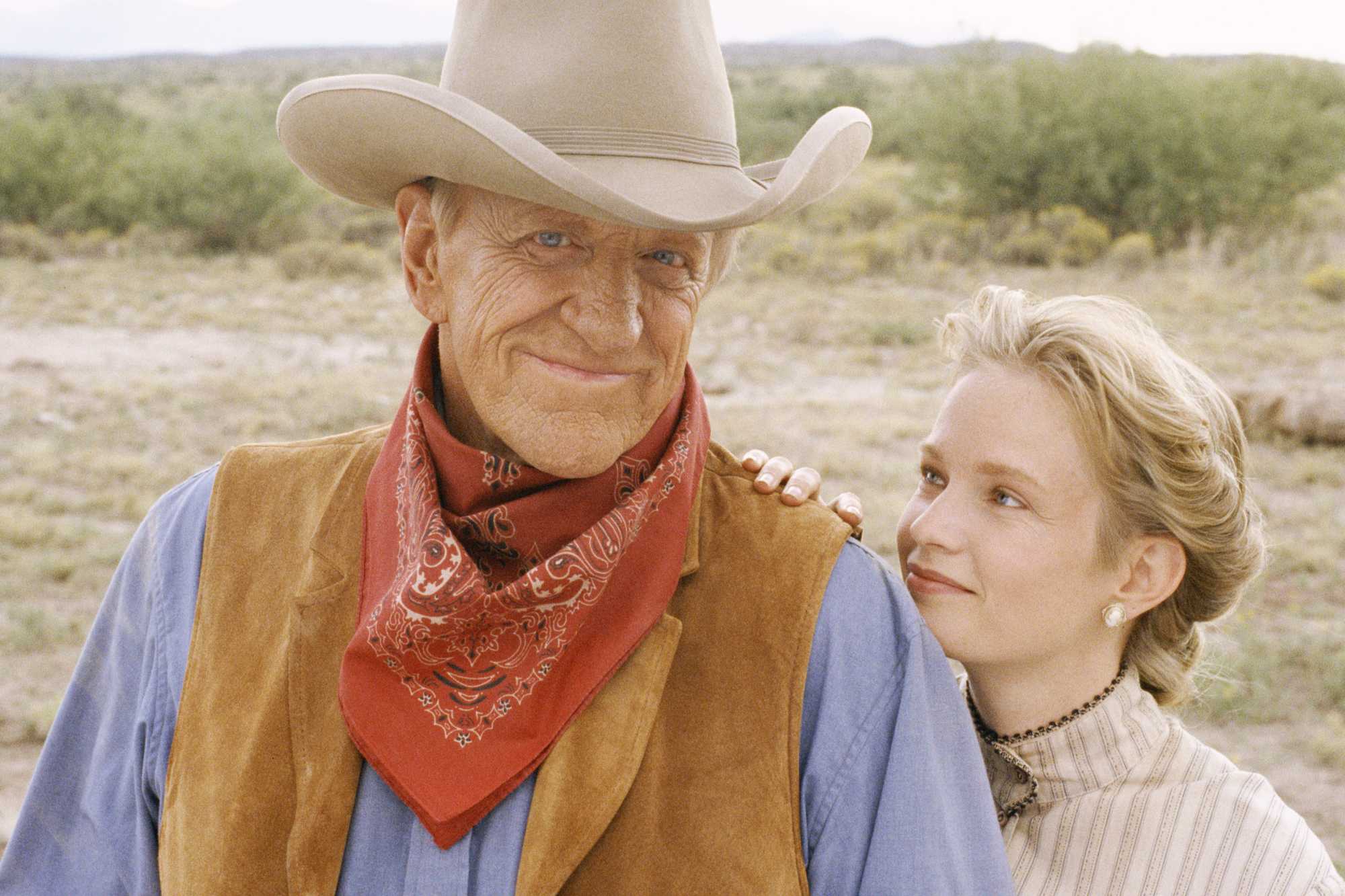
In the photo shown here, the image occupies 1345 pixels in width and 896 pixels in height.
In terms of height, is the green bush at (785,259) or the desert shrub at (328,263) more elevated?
the green bush at (785,259)

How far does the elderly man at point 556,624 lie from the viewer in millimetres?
1627

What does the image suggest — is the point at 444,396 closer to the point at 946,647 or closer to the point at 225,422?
the point at 946,647

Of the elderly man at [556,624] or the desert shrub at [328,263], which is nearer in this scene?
the elderly man at [556,624]

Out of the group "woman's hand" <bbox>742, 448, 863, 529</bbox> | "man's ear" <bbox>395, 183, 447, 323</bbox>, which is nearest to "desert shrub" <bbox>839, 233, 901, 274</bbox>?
"woman's hand" <bbox>742, 448, 863, 529</bbox>

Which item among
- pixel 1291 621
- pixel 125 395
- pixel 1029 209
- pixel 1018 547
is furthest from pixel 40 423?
pixel 1029 209

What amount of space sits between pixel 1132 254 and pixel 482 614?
16127 millimetres

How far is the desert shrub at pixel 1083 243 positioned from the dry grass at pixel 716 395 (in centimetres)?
97

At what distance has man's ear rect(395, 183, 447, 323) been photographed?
1862 mm

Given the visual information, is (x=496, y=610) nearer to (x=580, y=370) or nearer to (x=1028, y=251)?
(x=580, y=370)

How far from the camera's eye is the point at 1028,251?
55.8 feet

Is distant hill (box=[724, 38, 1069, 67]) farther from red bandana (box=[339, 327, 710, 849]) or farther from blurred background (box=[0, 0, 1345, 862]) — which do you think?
red bandana (box=[339, 327, 710, 849])

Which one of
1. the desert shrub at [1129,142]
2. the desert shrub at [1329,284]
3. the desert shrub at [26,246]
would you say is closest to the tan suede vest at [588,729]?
the desert shrub at [1329,284]

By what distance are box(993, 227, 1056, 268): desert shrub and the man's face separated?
15.9m

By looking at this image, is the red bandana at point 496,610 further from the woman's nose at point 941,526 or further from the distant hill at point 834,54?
the distant hill at point 834,54
